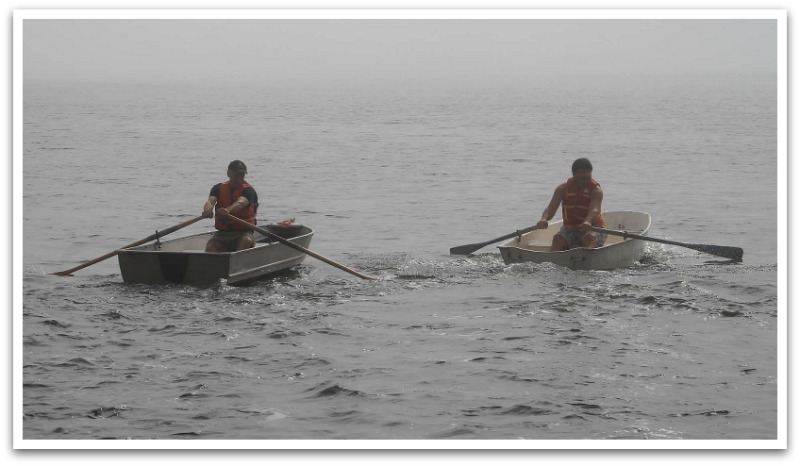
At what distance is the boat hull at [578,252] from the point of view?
13.9m

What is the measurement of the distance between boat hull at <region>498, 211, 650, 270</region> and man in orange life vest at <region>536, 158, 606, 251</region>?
253 millimetres

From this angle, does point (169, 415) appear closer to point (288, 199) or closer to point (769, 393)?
point (769, 393)

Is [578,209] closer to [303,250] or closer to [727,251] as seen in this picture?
[727,251]

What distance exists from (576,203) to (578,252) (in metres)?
0.84

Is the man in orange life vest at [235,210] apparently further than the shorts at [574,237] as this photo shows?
No

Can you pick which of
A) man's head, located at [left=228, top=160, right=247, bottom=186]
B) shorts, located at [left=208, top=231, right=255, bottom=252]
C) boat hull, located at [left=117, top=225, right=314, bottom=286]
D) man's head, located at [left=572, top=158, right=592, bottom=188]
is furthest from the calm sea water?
man's head, located at [left=228, top=160, right=247, bottom=186]

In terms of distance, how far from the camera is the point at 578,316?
40.5 ft

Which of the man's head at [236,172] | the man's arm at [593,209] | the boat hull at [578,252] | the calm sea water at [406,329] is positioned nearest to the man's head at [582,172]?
Answer: the man's arm at [593,209]

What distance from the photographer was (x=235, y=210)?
13742mm

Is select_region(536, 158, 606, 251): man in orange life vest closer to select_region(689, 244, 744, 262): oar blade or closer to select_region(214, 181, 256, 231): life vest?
select_region(689, 244, 744, 262): oar blade

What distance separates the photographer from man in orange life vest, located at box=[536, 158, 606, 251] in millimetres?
14250

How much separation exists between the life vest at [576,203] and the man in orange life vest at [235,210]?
13.3 ft

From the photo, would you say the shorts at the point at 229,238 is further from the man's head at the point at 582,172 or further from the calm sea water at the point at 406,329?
the man's head at the point at 582,172
